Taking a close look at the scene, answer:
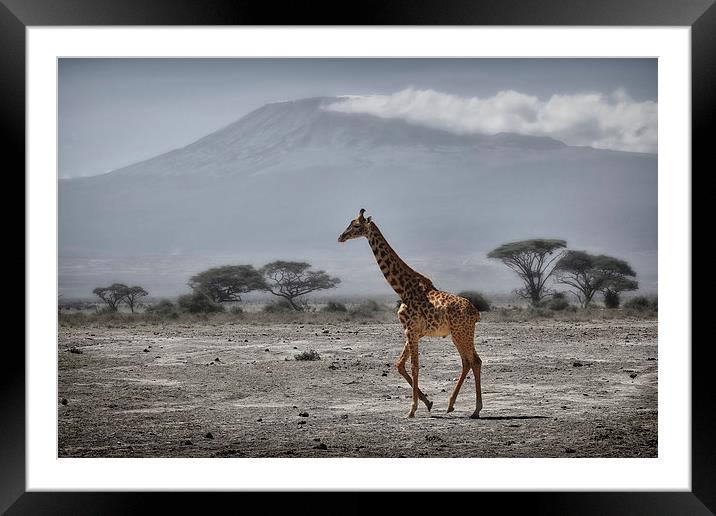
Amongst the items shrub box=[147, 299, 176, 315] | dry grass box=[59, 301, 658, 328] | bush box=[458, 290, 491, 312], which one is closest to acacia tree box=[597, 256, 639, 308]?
dry grass box=[59, 301, 658, 328]

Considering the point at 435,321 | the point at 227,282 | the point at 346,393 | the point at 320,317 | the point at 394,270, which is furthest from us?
the point at 227,282

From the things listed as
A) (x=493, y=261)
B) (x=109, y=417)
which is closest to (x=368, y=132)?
(x=493, y=261)

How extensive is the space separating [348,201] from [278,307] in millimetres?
6143

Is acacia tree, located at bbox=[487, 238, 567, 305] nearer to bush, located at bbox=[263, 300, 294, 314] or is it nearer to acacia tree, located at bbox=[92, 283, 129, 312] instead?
bush, located at bbox=[263, 300, 294, 314]

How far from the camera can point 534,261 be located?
22750 millimetres

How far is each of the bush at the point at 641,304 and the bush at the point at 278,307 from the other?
8.66 m

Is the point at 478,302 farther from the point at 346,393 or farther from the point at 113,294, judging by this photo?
the point at 346,393

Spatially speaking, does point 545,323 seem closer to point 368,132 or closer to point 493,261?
point 493,261

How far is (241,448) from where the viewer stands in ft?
22.9

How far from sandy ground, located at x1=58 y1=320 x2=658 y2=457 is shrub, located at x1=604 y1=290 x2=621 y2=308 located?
3.04m
